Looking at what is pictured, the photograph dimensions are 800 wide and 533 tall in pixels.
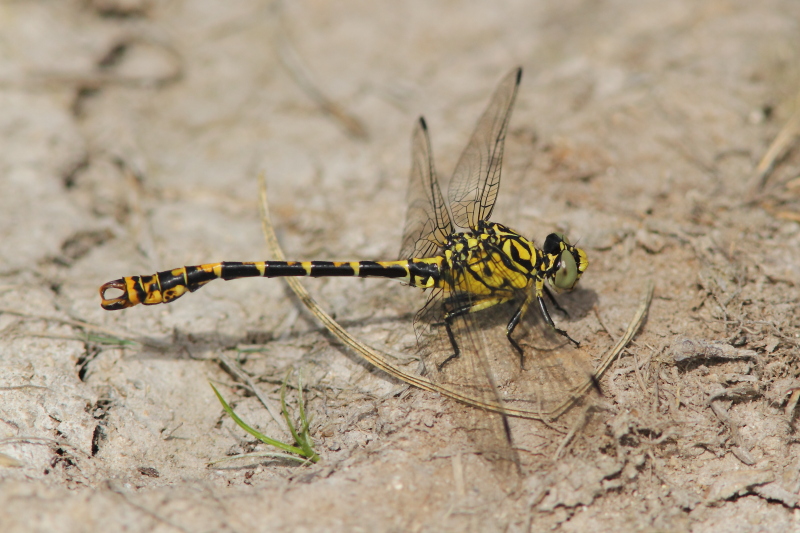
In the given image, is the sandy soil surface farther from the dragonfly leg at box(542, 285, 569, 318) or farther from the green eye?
→ the green eye

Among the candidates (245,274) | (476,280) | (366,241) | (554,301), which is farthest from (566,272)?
(245,274)

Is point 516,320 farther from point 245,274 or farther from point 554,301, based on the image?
point 245,274

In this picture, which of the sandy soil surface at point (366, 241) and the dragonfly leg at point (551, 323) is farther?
the dragonfly leg at point (551, 323)

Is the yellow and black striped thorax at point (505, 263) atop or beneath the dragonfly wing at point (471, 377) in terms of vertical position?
atop

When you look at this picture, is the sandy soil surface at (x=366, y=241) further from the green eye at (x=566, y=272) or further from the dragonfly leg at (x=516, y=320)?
the dragonfly leg at (x=516, y=320)

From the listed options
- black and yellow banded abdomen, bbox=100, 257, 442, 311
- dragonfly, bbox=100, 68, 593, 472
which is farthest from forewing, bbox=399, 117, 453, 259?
black and yellow banded abdomen, bbox=100, 257, 442, 311

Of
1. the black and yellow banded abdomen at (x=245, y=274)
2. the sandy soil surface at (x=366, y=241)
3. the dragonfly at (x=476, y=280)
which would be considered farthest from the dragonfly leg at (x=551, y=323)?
the black and yellow banded abdomen at (x=245, y=274)

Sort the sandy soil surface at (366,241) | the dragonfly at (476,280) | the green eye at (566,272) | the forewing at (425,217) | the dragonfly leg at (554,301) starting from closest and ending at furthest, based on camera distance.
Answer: the sandy soil surface at (366,241)
the dragonfly at (476,280)
the green eye at (566,272)
the dragonfly leg at (554,301)
the forewing at (425,217)
